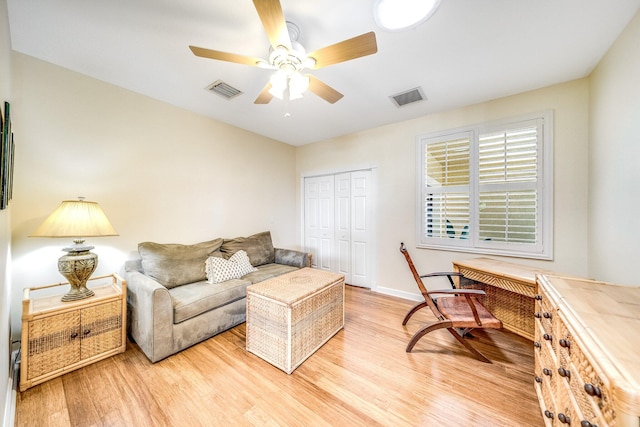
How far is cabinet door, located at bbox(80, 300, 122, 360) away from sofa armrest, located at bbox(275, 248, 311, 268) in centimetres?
196

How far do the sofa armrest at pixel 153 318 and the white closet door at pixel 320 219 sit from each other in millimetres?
2646

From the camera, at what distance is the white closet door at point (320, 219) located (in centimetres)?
415

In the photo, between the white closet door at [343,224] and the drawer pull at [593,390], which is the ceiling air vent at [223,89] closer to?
the white closet door at [343,224]

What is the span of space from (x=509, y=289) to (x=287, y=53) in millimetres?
2528

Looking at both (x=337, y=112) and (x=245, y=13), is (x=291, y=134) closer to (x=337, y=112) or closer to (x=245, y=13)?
(x=337, y=112)

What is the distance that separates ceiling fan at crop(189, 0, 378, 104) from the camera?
124 centimetres

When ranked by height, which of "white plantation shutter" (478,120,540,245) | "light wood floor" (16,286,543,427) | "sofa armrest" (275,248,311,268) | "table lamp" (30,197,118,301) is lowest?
"light wood floor" (16,286,543,427)

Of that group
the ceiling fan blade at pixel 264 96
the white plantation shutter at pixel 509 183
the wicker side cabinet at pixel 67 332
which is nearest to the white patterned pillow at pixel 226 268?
the wicker side cabinet at pixel 67 332

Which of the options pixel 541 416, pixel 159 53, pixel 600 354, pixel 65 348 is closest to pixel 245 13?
pixel 159 53

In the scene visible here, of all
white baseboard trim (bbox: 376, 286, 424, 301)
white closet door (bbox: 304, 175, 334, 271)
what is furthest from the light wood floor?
white closet door (bbox: 304, 175, 334, 271)

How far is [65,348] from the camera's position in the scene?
170cm

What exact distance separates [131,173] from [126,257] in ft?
2.99

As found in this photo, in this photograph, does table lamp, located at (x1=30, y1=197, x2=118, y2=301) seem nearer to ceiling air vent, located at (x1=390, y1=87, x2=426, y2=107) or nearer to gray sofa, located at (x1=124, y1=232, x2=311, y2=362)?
gray sofa, located at (x1=124, y1=232, x2=311, y2=362)

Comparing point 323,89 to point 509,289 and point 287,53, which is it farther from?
point 509,289
